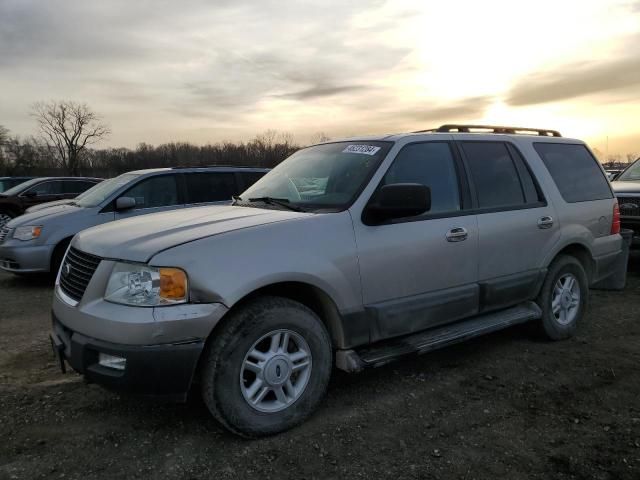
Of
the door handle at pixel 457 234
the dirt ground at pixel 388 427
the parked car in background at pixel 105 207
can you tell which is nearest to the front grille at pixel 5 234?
the parked car in background at pixel 105 207

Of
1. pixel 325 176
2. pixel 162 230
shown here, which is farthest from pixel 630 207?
pixel 162 230

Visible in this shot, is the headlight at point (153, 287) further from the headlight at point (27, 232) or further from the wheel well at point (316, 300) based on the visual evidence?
the headlight at point (27, 232)

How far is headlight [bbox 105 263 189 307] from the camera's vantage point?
2750 mm

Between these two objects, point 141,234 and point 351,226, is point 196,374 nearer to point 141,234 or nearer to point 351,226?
point 141,234

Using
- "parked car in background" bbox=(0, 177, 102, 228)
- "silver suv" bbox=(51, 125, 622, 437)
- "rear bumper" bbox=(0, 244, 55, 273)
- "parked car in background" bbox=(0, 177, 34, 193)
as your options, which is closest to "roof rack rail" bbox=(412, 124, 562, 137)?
"silver suv" bbox=(51, 125, 622, 437)

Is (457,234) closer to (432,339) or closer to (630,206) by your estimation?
(432,339)

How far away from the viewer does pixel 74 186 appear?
44.0 feet

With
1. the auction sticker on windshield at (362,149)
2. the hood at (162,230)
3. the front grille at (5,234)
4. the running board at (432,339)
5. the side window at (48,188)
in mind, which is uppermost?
the side window at (48,188)

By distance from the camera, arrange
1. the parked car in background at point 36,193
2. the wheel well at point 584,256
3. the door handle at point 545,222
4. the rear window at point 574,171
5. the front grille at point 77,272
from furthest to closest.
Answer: the parked car in background at point 36,193
the wheel well at point 584,256
the rear window at point 574,171
the door handle at point 545,222
the front grille at point 77,272

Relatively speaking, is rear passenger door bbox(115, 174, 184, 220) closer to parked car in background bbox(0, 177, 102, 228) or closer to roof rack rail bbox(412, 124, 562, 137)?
roof rack rail bbox(412, 124, 562, 137)

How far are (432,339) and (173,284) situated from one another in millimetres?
1883

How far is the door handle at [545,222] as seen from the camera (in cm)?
450

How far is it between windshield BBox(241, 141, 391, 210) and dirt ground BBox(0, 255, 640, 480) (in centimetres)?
140

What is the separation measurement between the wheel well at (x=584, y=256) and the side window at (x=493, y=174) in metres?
0.95
